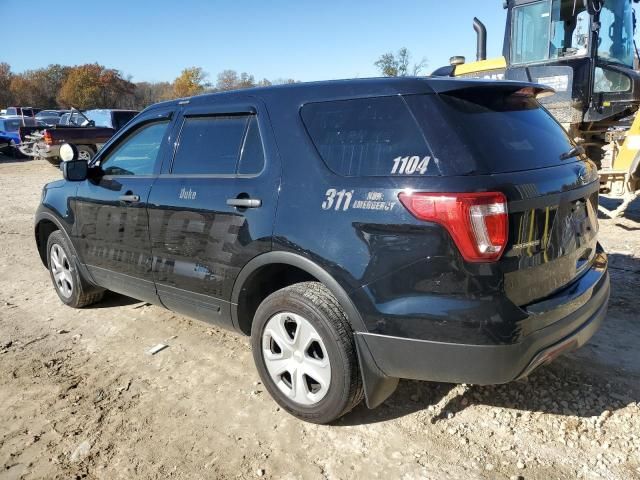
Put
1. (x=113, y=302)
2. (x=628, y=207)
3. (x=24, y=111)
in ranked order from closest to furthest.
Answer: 1. (x=113, y=302)
2. (x=628, y=207)
3. (x=24, y=111)

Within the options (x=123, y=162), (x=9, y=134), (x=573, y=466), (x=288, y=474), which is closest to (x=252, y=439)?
(x=288, y=474)

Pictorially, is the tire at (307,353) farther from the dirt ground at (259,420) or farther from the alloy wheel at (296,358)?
the dirt ground at (259,420)

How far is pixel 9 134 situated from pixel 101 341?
73.3 ft

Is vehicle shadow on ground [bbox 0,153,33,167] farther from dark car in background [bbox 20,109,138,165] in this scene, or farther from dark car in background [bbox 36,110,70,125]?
dark car in background [bbox 20,109,138,165]

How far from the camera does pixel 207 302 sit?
3359 mm

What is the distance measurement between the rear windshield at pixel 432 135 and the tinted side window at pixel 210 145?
594 millimetres

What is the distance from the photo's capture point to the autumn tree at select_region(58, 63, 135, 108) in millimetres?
57906

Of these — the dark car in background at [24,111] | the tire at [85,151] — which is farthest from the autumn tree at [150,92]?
the tire at [85,151]

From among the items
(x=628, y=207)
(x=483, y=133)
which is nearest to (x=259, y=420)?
(x=483, y=133)

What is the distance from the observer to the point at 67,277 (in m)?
4.86

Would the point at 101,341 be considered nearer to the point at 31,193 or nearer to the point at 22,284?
the point at 22,284

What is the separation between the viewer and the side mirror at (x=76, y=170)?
428 centimetres

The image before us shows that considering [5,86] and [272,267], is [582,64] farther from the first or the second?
[5,86]

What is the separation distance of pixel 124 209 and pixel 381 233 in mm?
2336
